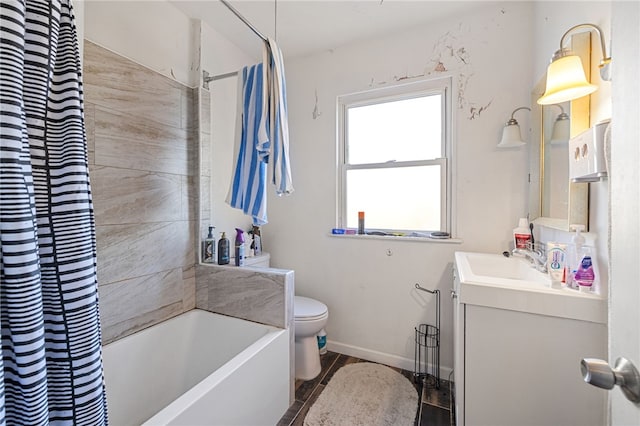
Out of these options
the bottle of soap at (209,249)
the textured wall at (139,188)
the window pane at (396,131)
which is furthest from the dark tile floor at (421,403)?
the window pane at (396,131)

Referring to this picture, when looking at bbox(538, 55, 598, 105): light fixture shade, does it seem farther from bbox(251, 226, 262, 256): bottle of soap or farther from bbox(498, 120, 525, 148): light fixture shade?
bbox(251, 226, 262, 256): bottle of soap

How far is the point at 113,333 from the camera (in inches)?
54.2

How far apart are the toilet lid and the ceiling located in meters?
1.88

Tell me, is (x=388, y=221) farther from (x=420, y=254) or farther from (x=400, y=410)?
(x=400, y=410)

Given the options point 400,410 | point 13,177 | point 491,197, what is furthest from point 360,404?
point 13,177

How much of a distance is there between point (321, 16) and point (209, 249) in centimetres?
172

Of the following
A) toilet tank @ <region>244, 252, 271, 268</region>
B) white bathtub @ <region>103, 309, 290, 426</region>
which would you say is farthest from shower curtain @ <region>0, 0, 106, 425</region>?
toilet tank @ <region>244, 252, 271, 268</region>

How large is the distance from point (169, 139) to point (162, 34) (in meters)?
0.64

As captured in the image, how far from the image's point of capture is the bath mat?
1467mm

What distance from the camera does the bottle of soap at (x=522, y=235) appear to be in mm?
1547

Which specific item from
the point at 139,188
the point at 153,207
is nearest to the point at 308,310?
the point at 153,207

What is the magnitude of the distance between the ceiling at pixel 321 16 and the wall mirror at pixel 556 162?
0.85 m

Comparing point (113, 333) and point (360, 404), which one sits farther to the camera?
point (360, 404)

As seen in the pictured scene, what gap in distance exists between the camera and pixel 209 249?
1854 millimetres
